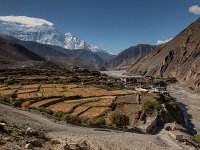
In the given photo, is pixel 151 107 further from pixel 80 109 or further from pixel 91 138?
pixel 91 138

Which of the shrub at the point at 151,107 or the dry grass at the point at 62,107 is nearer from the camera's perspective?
the dry grass at the point at 62,107

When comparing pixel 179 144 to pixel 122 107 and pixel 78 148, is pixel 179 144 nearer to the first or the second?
pixel 78 148

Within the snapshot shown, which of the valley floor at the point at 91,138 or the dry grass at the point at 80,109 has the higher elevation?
the valley floor at the point at 91,138

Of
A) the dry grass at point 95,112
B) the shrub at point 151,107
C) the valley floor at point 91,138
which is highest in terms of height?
the valley floor at point 91,138

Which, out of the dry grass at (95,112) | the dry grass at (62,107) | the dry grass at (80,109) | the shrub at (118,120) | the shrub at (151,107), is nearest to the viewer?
the shrub at (118,120)

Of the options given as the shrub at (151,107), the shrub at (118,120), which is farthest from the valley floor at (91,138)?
the shrub at (151,107)

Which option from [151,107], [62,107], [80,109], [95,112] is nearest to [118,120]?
[95,112]

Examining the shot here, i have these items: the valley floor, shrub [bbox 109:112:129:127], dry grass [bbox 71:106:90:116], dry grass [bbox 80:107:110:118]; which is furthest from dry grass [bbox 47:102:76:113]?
the valley floor

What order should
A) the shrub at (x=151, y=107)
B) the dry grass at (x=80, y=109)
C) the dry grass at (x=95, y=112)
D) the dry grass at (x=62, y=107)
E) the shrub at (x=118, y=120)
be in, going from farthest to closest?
the shrub at (x=151, y=107)
the dry grass at (x=62, y=107)
the dry grass at (x=80, y=109)
the dry grass at (x=95, y=112)
the shrub at (x=118, y=120)

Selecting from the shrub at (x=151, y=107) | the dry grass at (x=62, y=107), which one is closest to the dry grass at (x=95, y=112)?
the dry grass at (x=62, y=107)

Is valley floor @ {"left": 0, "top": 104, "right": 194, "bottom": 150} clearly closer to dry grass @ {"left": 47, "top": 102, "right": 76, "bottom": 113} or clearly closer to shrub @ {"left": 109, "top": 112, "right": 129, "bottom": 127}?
shrub @ {"left": 109, "top": 112, "right": 129, "bottom": 127}

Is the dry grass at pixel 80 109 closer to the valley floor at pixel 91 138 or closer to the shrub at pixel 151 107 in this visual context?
the shrub at pixel 151 107
